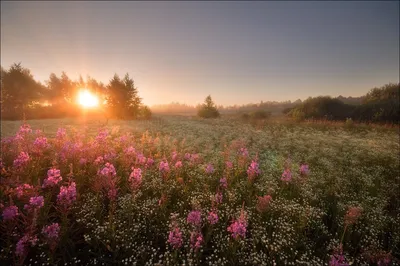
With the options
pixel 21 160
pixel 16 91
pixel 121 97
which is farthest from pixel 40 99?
pixel 21 160

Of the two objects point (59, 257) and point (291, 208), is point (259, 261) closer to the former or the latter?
point (291, 208)

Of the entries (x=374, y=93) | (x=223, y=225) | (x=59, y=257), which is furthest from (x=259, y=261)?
(x=374, y=93)

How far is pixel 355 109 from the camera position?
126ft

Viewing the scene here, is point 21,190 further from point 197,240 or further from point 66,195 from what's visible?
point 197,240

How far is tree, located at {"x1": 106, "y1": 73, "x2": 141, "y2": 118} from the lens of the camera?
36.0 metres

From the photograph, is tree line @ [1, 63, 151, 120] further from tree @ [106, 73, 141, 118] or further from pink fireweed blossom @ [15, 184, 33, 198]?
pink fireweed blossom @ [15, 184, 33, 198]

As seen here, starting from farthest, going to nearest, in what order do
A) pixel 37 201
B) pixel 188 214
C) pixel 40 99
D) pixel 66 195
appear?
1. pixel 40 99
2. pixel 188 214
3. pixel 66 195
4. pixel 37 201

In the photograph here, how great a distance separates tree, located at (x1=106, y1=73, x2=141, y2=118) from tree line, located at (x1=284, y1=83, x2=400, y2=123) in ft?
107

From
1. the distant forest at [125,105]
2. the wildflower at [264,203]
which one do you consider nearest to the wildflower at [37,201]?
the wildflower at [264,203]

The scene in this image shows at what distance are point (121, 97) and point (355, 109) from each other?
49.2m

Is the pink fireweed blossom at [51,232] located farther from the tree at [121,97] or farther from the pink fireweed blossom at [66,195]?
the tree at [121,97]

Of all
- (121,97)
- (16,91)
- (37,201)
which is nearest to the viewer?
(37,201)

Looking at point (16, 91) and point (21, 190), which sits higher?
point (16, 91)

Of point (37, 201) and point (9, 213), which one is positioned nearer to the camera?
point (9, 213)
